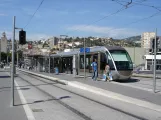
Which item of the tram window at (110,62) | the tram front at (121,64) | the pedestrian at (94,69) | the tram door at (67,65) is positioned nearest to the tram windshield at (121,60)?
the tram front at (121,64)

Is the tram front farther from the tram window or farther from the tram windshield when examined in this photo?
the tram window

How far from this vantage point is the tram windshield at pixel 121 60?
2722 centimetres

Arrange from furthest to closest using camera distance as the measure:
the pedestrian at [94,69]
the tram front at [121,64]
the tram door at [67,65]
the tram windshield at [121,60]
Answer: the tram door at [67,65] < the pedestrian at [94,69] < the tram windshield at [121,60] < the tram front at [121,64]

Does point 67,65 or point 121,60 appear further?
point 67,65

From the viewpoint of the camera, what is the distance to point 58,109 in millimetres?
12930

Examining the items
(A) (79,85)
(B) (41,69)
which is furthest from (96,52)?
(B) (41,69)

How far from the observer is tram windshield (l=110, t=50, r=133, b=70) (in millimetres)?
27219

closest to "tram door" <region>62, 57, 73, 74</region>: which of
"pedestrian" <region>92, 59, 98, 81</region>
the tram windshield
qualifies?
"pedestrian" <region>92, 59, 98, 81</region>

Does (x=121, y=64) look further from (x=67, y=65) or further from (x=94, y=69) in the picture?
(x=67, y=65)

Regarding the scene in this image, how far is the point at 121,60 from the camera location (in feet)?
90.4

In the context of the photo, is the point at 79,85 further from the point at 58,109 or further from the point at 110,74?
the point at 58,109

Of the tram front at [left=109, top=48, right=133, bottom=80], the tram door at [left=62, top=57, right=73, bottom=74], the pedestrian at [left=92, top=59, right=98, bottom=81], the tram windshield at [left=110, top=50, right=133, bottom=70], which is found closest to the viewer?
the tram front at [left=109, top=48, right=133, bottom=80]

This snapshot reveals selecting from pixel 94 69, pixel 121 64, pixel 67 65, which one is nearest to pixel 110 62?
pixel 121 64

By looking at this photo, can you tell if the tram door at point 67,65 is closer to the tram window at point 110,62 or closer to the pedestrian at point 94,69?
the pedestrian at point 94,69
